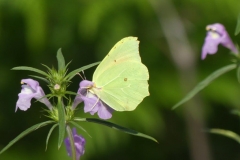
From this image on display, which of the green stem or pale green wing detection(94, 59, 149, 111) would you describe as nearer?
the green stem

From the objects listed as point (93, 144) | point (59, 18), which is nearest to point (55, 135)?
point (93, 144)

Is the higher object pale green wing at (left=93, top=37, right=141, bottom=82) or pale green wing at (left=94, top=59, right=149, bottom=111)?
pale green wing at (left=93, top=37, right=141, bottom=82)

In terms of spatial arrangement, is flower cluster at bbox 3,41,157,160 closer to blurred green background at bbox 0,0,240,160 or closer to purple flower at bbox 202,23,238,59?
purple flower at bbox 202,23,238,59

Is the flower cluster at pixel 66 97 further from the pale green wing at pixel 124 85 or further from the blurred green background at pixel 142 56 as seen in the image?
the blurred green background at pixel 142 56

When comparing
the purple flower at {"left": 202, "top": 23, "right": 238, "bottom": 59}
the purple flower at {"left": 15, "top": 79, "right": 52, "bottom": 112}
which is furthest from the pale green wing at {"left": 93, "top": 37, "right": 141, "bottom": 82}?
the purple flower at {"left": 202, "top": 23, "right": 238, "bottom": 59}

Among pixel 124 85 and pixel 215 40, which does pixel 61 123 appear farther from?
pixel 215 40

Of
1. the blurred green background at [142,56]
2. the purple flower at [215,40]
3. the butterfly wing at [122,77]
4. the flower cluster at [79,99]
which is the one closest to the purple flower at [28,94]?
the flower cluster at [79,99]

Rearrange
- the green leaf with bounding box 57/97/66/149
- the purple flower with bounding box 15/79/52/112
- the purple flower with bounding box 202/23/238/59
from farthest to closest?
the purple flower with bounding box 202/23/238/59 → the purple flower with bounding box 15/79/52/112 → the green leaf with bounding box 57/97/66/149
